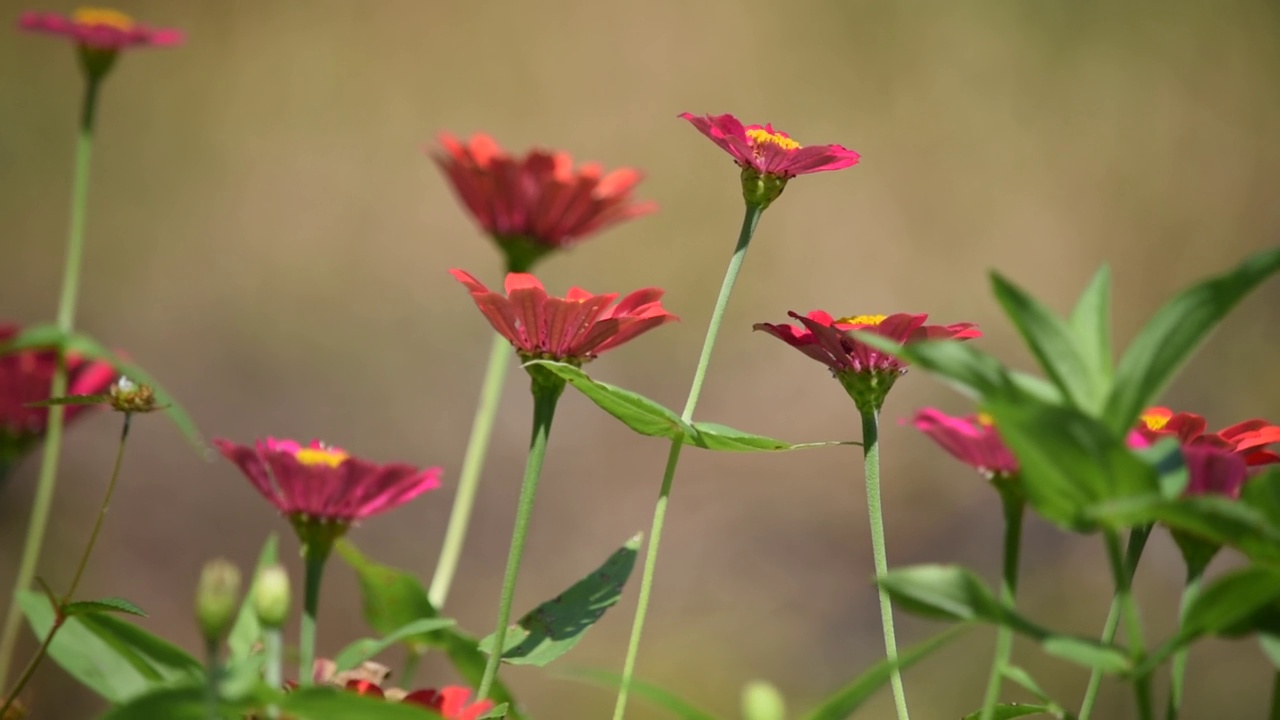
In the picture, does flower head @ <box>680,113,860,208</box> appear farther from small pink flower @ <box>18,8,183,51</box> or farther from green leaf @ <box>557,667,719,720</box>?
small pink flower @ <box>18,8,183,51</box>

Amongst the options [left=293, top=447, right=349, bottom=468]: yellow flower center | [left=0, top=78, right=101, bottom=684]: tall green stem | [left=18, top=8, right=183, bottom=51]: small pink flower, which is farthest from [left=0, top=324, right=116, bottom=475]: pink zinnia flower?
[left=293, top=447, right=349, bottom=468]: yellow flower center

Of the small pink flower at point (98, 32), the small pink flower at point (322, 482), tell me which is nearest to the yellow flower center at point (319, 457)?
the small pink flower at point (322, 482)

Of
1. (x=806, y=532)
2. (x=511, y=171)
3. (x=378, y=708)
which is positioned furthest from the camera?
(x=806, y=532)

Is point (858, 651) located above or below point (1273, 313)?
below

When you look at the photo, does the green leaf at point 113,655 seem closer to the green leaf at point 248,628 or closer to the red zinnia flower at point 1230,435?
the green leaf at point 248,628

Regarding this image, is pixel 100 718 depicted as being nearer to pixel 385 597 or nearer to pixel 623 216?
pixel 385 597

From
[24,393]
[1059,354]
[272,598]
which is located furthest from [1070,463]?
[24,393]

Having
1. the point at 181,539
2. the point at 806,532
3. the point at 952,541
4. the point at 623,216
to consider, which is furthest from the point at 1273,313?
the point at 181,539
